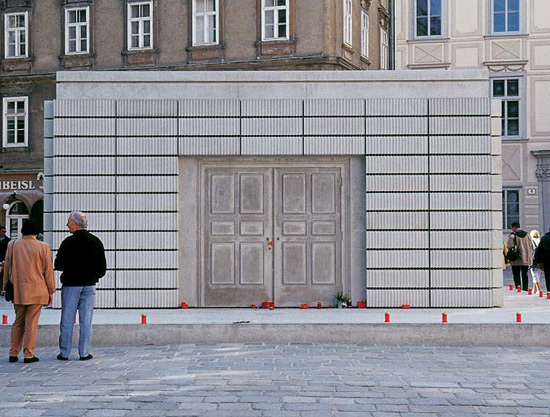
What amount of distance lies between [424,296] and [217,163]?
3.96 m

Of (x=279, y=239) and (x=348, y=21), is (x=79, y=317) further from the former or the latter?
(x=348, y=21)

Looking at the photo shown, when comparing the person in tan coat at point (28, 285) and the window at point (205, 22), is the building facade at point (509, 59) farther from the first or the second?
the person in tan coat at point (28, 285)

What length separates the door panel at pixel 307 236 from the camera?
16.5 meters

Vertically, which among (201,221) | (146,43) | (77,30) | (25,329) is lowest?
(25,329)

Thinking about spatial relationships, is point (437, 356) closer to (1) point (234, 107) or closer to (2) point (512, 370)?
(2) point (512, 370)

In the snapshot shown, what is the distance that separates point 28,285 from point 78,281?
599mm

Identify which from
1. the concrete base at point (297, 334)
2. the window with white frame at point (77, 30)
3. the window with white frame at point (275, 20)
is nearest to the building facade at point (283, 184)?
the concrete base at point (297, 334)

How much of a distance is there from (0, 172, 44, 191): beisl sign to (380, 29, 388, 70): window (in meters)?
14.9

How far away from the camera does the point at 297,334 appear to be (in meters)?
13.7

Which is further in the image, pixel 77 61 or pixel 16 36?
pixel 16 36

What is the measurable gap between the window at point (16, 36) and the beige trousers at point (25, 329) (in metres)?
30.9

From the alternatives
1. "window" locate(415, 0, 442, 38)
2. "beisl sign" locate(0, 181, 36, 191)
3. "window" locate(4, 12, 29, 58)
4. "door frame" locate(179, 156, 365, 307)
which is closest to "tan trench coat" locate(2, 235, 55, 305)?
"door frame" locate(179, 156, 365, 307)

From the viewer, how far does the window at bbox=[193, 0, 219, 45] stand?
37719mm

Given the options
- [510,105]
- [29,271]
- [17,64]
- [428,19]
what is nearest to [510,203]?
[510,105]
